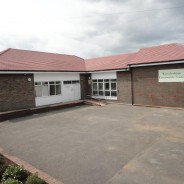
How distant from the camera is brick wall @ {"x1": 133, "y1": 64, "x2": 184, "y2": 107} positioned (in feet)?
49.0

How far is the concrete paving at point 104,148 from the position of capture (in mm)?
5346

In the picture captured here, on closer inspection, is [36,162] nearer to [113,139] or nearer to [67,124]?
[113,139]

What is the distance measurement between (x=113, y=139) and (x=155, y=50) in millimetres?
12171

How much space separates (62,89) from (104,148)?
1247cm

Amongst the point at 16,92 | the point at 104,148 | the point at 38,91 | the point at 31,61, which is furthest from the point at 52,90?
the point at 104,148

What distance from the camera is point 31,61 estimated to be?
59.5ft

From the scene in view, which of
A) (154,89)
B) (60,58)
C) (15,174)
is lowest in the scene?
(15,174)

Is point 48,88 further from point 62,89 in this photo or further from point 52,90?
point 62,89

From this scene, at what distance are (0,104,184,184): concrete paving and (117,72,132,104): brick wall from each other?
18.9 ft

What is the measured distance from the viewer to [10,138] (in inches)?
361

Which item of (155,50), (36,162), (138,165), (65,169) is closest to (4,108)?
(36,162)

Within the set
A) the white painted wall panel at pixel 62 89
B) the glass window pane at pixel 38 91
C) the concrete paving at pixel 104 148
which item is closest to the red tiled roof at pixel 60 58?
the white painted wall panel at pixel 62 89

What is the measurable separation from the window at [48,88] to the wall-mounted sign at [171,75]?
9171 millimetres

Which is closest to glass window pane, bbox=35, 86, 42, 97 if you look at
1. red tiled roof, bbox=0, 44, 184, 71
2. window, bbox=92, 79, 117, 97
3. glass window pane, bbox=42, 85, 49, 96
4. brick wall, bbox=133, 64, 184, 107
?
glass window pane, bbox=42, 85, 49, 96
